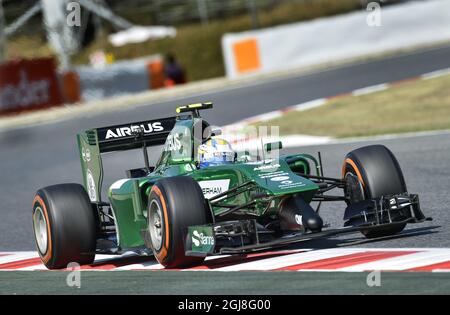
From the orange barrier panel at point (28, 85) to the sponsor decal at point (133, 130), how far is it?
64.5 feet

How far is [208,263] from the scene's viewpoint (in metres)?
8.84

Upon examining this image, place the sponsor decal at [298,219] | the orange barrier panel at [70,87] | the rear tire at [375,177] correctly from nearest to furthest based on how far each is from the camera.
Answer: the sponsor decal at [298,219], the rear tire at [375,177], the orange barrier panel at [70,87]

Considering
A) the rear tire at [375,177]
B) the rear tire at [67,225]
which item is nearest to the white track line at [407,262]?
the rear tire at [375,177]

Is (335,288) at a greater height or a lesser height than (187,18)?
lesser

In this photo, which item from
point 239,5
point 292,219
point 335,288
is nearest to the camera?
point 335,288

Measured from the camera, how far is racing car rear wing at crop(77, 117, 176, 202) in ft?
33.0

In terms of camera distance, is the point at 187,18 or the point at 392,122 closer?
the point at 392,122

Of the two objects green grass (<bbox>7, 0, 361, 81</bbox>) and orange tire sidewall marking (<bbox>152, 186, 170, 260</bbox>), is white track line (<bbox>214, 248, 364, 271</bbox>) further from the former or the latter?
green grass (<bbox>7, 0, 361, 81</bbox>)

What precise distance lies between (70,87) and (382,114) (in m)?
13.9

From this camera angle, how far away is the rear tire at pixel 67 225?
30.3 ft

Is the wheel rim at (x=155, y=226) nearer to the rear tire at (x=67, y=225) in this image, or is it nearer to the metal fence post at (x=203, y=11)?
the rear tire at (x=67, y=225)

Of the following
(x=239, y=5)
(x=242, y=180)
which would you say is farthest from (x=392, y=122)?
(x=239, y=5)
